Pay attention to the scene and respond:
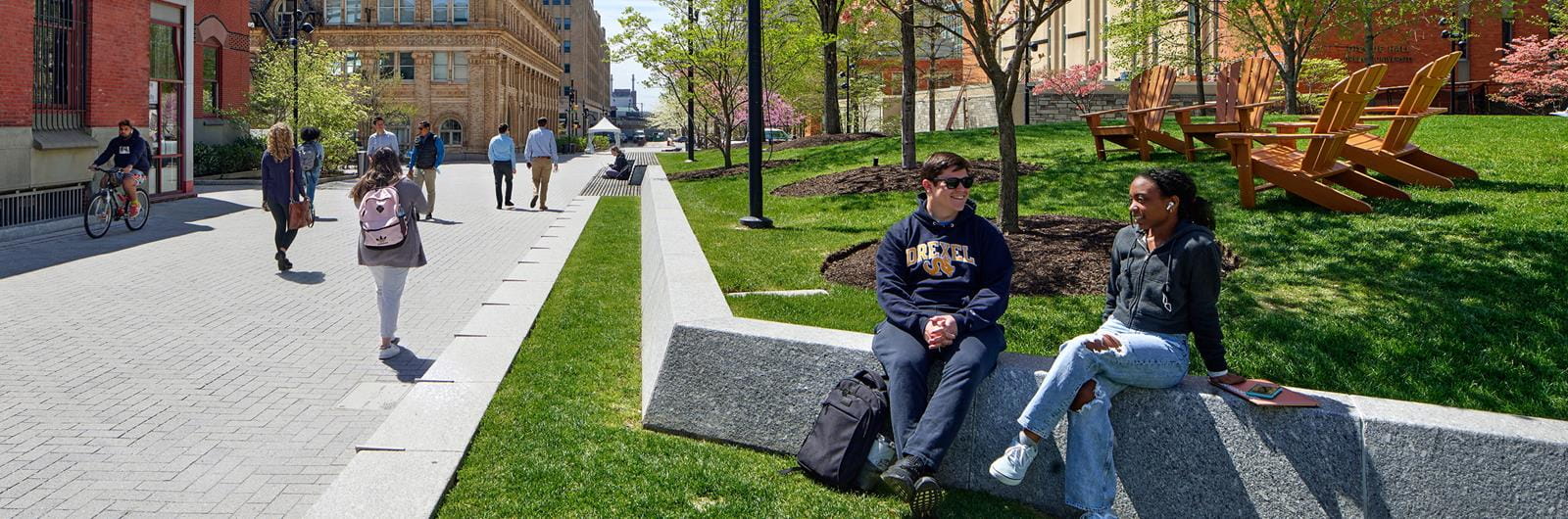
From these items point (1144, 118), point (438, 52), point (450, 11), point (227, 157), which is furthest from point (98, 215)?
point (438, 52)

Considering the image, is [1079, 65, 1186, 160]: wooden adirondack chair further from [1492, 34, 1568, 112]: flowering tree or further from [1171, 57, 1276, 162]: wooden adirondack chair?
[1492, 34, 1568, 112]: flowering tree

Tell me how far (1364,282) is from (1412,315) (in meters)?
0.89

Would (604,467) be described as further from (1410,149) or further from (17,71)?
(17,71)

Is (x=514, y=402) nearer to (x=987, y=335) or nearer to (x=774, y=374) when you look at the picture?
(x=774, y=374)

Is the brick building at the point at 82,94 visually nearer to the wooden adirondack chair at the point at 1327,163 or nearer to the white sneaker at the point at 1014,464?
the wooden adirondack chair at the point at 1327,163

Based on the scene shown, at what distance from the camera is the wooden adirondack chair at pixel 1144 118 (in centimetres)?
1495

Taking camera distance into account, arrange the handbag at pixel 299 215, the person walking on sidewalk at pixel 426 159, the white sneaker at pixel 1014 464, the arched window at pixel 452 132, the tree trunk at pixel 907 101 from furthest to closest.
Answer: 1. the arched window at pixel 452 132
2. the person walking on sidewalk at pixel 426 159
3. the tree trunk at pixel 907 101
4. the handbag at pixel 299 215
5. the white sneaker at pixel 1014 464

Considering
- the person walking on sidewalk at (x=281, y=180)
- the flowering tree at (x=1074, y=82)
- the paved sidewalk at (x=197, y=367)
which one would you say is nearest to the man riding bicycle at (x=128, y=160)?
the paved sidewalk at (x=197, y=367)

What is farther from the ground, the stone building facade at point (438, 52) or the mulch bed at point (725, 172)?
the stone building facade at point (438, 52)

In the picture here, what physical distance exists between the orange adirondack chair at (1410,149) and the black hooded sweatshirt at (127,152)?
16.5 m

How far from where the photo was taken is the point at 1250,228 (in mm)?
9148

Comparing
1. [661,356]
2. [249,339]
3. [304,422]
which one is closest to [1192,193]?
[661,356]

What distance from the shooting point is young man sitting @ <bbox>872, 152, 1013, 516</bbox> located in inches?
173

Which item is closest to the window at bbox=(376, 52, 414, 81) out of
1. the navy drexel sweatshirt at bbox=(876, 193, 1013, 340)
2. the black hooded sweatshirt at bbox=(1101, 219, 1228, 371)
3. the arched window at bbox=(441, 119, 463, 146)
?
the arched window at bbox=(441, 119, 463, 146)
